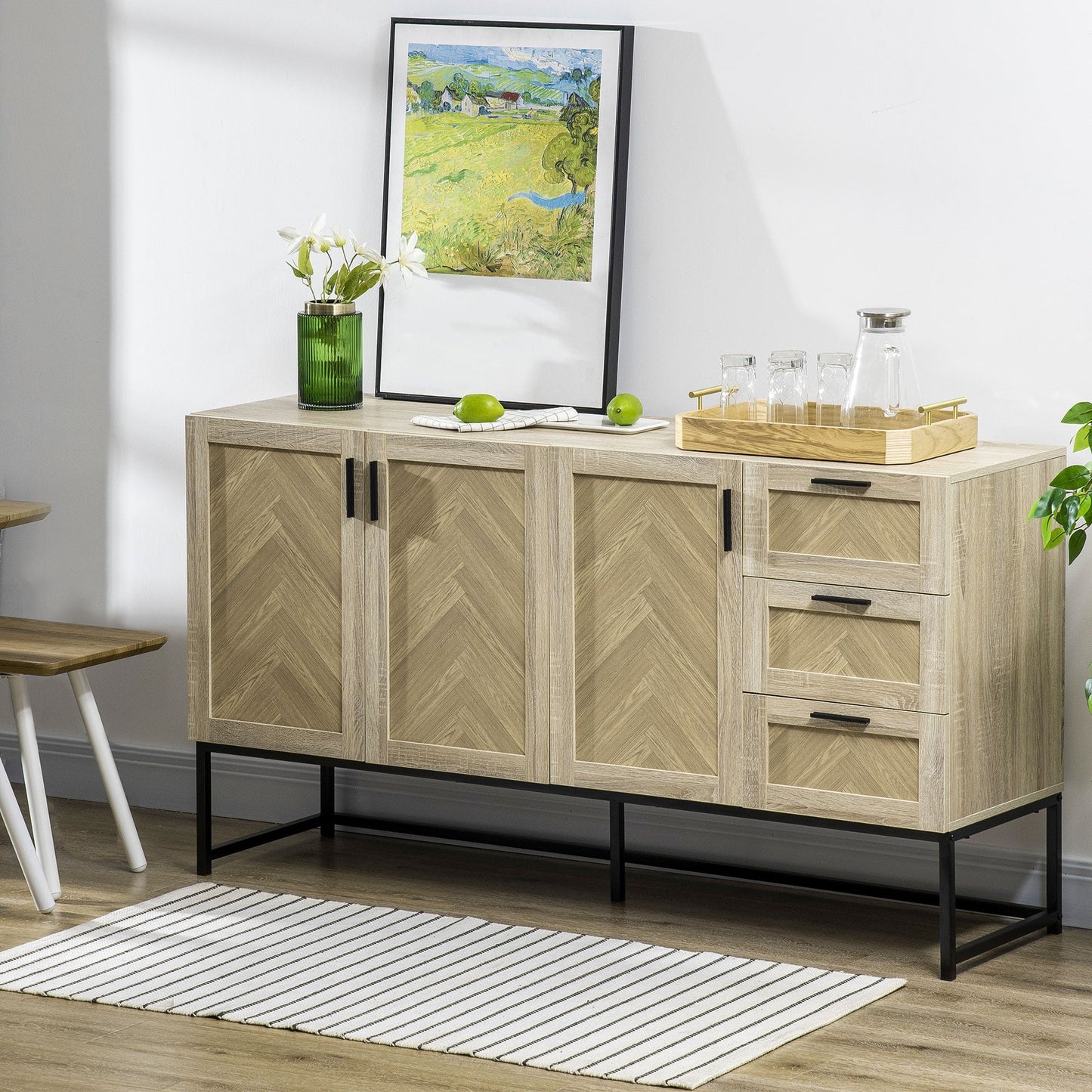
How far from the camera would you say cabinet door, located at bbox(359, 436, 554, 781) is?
3598 millimetres

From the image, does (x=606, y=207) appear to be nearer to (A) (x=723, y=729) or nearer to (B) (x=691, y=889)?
(A) (x=723, y=729)

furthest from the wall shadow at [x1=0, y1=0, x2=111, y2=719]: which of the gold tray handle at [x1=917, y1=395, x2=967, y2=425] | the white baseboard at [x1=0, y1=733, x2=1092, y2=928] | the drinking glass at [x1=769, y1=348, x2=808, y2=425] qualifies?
the gold tray handle at [x1=917, y1=395, x2=967, y2=425]

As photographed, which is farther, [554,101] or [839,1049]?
[554,101]

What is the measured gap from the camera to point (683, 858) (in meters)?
4.00

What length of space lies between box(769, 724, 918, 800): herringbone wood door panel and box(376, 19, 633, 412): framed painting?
0.88 metres

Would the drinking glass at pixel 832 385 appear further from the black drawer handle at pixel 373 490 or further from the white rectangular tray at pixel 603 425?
the black drawer handle at pixel 373 490

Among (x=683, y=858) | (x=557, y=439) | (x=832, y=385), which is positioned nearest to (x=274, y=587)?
(x=557, y=439)

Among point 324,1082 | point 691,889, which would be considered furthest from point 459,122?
point 324,1082

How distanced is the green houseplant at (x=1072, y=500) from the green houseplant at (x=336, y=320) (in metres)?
1.42

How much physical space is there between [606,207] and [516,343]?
35 cm

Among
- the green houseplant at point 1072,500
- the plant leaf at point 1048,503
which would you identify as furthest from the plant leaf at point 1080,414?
the plant leaf at point 1048,503

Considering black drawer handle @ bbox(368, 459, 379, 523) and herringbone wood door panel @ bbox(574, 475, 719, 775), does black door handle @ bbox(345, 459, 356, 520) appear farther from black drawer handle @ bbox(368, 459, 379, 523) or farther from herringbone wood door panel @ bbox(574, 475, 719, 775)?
herringbone wood door panel @ bbox(574, 475, 719, 775)

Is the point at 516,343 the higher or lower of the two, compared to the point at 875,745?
higher

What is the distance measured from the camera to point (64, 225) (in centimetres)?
446
